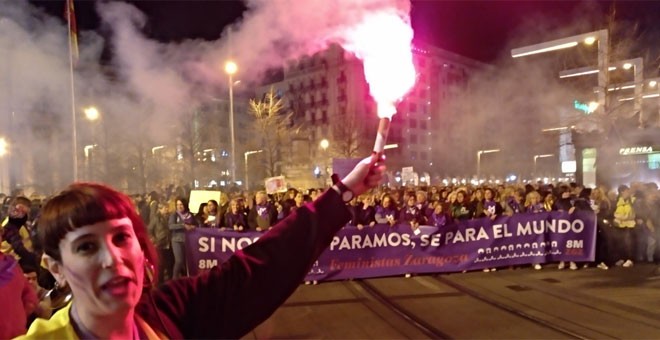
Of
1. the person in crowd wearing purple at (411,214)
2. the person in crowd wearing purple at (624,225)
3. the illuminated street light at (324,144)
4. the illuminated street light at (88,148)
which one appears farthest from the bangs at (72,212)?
the illuminated street light at (324,144)

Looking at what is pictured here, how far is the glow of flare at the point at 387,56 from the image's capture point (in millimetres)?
2818

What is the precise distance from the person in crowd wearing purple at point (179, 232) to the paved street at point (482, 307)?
212 centimetres

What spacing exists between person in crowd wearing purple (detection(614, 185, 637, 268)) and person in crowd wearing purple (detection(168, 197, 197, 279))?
8342 millimetres

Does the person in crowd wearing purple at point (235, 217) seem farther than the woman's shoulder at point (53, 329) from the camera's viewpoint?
Yes

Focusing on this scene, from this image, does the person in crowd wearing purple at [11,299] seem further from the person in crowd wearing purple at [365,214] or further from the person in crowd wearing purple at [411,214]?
the person in crowd wearing purple at [411,214]

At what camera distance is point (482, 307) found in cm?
711

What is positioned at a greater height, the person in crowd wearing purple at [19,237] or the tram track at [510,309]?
the person in crowd wearing purple at [19,237]

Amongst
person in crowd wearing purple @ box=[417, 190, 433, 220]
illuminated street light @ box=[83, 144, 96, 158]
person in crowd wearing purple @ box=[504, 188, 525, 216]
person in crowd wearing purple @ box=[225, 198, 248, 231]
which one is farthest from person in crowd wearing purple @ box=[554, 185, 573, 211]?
illuminated street light @ box=[83, 144, 96, 158]

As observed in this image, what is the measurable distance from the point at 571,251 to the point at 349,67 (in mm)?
18063

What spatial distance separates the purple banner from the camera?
8500 millimetres

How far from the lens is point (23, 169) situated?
15117 millimetres

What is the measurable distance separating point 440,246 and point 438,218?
20.8 inches

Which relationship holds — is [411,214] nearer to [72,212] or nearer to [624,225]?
[624,225]

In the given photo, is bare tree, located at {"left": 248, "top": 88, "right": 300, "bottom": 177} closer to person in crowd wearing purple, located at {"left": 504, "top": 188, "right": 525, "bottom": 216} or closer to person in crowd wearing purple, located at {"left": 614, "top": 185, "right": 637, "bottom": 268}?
person in crowd wearing purple, located at {"left": 504, "top": 188, "right": 525, "bottom": 216}
